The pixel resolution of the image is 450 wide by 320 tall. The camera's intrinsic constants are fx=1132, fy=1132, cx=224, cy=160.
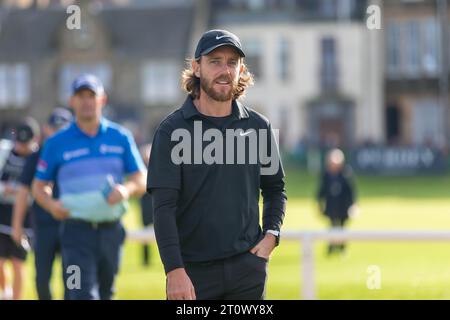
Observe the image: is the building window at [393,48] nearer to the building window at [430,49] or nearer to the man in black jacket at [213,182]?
the building window at [430,49]

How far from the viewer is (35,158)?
9859mm

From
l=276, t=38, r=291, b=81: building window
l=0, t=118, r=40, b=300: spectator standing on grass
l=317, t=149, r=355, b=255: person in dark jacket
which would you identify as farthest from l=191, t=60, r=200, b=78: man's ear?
l=276, t=38, r=291, b=81: building window

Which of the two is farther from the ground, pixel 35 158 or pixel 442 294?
pixel 35 158

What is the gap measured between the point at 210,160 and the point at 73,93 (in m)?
2.79

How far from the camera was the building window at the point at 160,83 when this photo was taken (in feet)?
205

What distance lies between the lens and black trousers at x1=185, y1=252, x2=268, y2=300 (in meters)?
5.67

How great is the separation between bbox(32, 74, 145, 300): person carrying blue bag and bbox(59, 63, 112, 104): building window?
2205 inches

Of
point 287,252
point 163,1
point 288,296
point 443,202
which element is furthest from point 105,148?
point 163,1

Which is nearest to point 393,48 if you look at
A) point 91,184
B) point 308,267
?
point 308,267

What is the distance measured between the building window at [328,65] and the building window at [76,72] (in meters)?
12.0

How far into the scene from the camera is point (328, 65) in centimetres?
6194

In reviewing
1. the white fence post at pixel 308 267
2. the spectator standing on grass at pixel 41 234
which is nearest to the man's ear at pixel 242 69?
the spectator standing on grass at pixel 41 234

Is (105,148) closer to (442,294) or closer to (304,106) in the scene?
(442,294)

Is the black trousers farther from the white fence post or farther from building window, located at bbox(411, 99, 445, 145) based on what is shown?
building window, located at bbox(411, 99, 445, 145)
